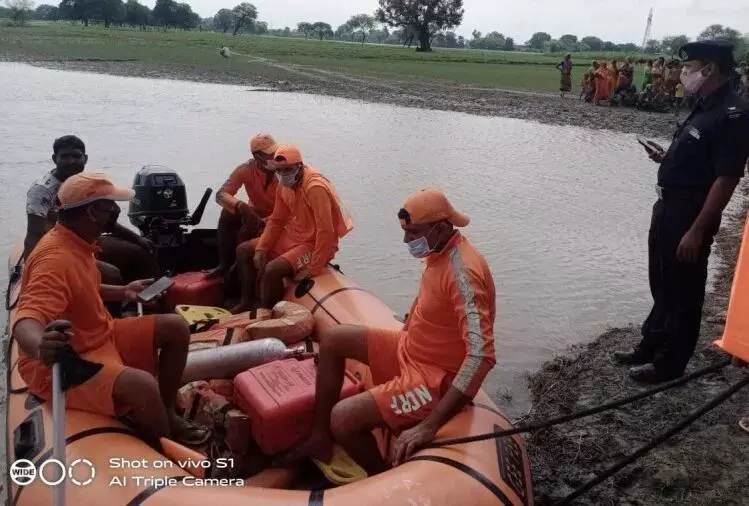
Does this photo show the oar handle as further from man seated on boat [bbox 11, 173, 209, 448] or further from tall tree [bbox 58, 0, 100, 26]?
tall tree [bbox 58, 0, 100, 26]

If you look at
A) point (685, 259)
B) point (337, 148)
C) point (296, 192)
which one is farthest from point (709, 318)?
point (337, 148)

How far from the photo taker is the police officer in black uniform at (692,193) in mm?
3654

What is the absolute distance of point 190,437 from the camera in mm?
3297

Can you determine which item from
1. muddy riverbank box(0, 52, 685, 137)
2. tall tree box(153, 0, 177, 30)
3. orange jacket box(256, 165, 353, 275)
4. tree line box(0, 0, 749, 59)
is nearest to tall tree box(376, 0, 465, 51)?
tree line box(0, 0, 749, 59)

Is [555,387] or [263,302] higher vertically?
[263,302]

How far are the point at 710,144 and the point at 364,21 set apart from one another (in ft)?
459

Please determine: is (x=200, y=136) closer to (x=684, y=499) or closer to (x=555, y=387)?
(x=555, y=387)

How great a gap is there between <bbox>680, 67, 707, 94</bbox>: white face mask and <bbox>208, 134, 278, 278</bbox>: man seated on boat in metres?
2.95

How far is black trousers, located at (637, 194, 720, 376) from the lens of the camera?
395 centimetres

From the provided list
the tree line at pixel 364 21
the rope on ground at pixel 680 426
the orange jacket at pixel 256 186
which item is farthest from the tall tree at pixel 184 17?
the rope on ground at pixel 680 426

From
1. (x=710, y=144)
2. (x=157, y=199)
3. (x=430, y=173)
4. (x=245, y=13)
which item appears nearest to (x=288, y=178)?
(x=157, y=199)

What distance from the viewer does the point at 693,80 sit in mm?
3781

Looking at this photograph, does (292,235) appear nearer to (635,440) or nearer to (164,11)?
(635,440)

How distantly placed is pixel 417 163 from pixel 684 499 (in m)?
10.5
